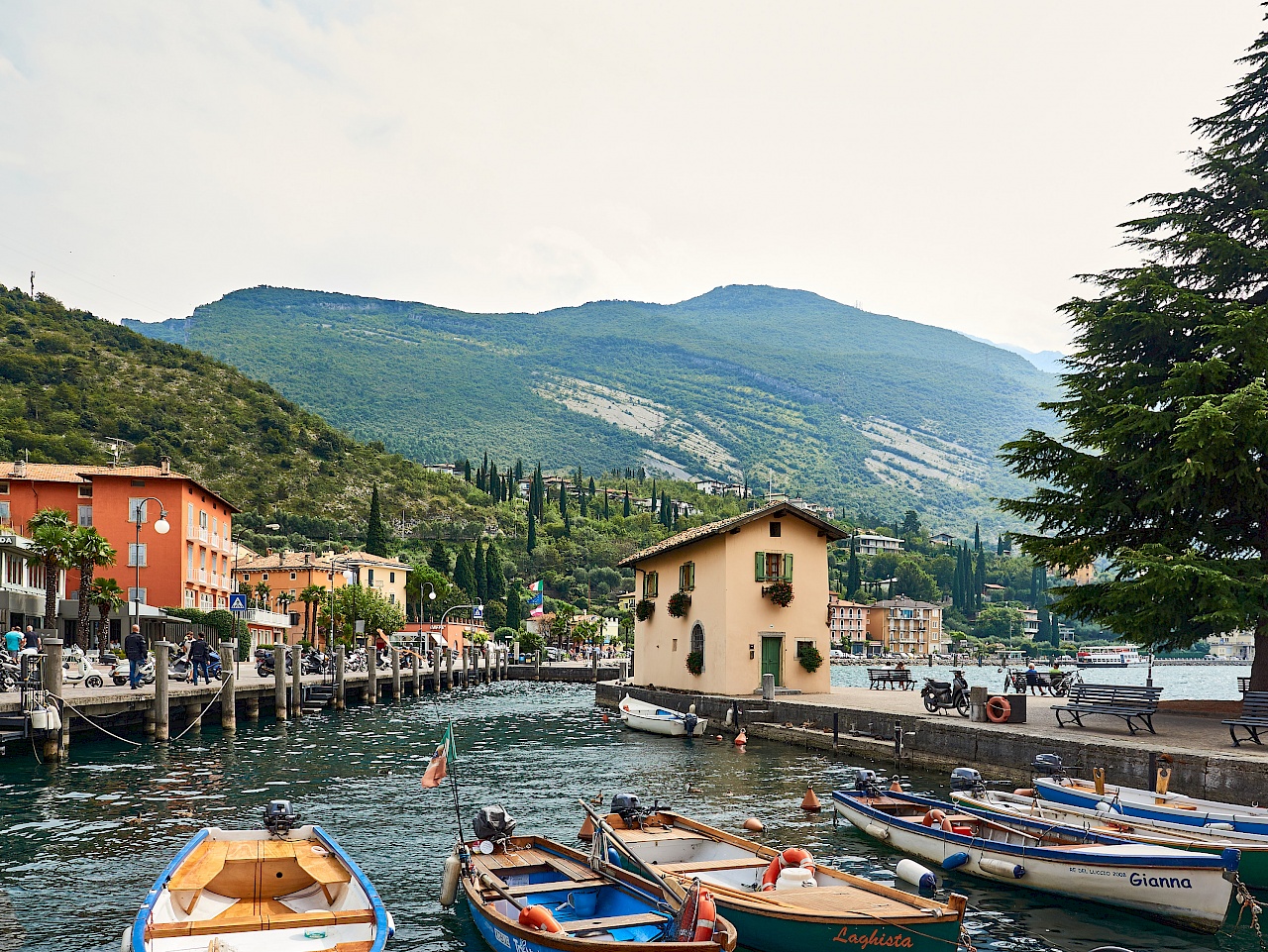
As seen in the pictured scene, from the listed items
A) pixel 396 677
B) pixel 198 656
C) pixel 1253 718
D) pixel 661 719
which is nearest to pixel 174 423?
pixel 396 677

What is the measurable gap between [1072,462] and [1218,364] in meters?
4.91

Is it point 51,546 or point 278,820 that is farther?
point 51,546

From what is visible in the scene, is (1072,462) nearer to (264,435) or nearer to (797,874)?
(797,874)

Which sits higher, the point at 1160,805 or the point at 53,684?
the point at 53,684

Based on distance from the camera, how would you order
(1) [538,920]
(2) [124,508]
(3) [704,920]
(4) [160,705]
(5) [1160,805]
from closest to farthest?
(3) [704,920]
(1) [538,920]
(5) [1160,805]
(4) [160,705]
(2) [124,508]

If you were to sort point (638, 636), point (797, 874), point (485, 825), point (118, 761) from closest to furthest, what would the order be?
1. point (797, 874)
2. point (485, 825)
3. point (118, 761)
4. point (638, 636)

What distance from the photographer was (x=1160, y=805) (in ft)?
57.7

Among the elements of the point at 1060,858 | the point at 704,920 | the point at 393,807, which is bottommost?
the point at 393,807

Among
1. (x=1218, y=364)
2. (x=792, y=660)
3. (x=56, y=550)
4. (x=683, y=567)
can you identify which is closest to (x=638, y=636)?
(x=683, y=567)

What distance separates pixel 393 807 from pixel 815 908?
14.1 meters

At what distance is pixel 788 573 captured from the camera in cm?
4422

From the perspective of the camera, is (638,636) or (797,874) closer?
(797,874)

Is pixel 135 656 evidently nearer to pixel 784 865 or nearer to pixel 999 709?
pixel 999 709

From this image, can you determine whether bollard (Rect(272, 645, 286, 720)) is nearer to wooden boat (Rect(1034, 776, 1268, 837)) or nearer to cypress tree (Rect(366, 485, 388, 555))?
wooden boat (Rect(1034, 776, 1268, 837))
